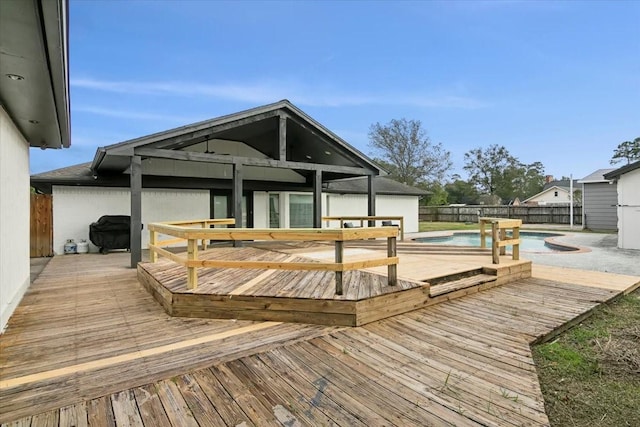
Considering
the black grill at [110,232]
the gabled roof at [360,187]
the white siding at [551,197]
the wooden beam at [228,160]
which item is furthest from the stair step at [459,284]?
the white siding at [551,197]

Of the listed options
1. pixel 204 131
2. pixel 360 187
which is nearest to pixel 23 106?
pixel 204 131

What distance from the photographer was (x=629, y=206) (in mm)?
10281

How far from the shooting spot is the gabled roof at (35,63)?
2.08 metres

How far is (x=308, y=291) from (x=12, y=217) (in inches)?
157

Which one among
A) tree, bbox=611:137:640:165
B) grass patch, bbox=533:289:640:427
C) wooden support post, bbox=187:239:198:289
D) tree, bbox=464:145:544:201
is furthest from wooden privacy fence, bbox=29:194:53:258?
tree, bbox=611:137:640:165

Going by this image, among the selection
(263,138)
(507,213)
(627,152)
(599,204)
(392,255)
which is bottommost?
(392,255)

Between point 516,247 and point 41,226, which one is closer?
point 516,247

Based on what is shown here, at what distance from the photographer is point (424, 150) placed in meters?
31.5

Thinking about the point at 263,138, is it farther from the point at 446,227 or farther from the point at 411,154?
the point at 411,154

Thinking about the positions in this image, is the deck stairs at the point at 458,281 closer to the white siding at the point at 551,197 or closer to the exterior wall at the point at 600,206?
the exterior wall at the point at 600,206

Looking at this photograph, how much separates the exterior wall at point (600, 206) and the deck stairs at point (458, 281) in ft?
58.5

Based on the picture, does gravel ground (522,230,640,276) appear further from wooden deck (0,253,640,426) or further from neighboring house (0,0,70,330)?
neighboring house (0,0,70,330)

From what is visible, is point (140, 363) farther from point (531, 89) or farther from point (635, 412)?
point (531, 89)

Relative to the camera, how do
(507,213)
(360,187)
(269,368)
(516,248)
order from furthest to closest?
(507,213) → (360,187) → (516,248) → (269,368)
